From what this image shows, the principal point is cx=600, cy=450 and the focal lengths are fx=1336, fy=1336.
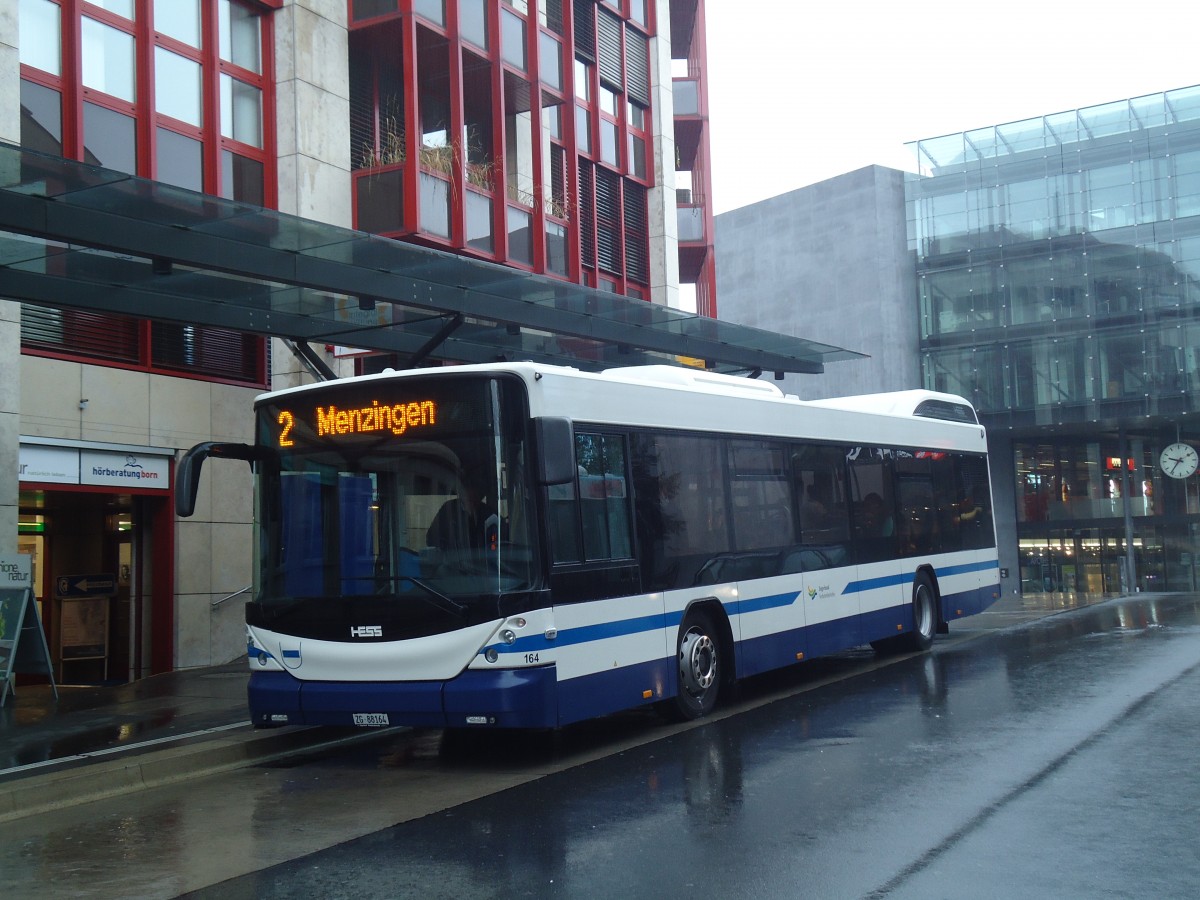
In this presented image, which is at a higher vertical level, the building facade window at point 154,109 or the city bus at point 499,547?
the building facade window at point 154,109

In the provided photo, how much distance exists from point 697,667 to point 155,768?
4.47 meters

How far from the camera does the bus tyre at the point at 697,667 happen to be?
1133 centimetres

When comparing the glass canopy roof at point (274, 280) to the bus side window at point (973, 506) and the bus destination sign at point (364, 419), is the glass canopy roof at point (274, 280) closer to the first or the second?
the bus destination sign at point (364, 419)

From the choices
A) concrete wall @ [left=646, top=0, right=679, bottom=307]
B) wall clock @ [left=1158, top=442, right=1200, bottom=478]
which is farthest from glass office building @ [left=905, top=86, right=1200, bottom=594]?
concrete wall @ [left=646, top=0, right=679, bottom=307]

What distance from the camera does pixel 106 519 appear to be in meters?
17.6

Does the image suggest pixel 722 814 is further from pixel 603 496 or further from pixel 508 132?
pixel 508 132

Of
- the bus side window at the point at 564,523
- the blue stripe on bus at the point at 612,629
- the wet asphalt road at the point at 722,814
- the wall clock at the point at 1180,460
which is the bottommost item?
the wet asphalt road at the point at 722,814

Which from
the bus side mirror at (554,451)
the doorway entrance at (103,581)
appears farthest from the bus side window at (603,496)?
the doorway entrance at (103,581)

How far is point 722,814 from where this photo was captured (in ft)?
24.8

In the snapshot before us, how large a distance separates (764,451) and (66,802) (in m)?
7.00

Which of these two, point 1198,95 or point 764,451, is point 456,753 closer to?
point 764,451

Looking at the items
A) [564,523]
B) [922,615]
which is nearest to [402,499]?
[564,523]

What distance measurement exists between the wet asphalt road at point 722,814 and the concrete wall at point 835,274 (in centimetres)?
4027

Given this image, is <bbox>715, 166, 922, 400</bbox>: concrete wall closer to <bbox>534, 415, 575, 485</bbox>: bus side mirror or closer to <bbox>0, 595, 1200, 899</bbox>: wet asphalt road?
<bbox>0, 595, 1200, 899</bbox>: wet asphalt road
